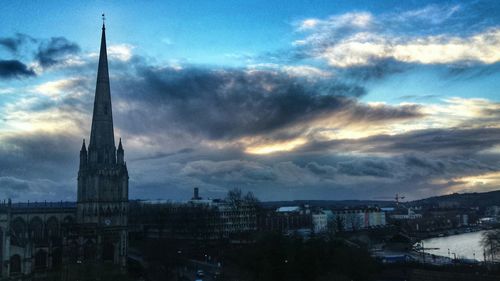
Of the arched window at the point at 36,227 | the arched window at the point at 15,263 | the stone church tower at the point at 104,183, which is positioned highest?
the stone church tower at the point at 104,183

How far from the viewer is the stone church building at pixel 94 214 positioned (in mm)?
75875

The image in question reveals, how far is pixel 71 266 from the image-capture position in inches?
2773

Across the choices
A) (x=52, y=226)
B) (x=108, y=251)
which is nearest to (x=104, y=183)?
(x=108, y=251)

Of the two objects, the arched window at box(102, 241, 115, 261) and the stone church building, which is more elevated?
the stone church building

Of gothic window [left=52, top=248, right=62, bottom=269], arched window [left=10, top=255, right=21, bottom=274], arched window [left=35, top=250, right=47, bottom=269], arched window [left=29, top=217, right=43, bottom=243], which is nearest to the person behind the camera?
arched window [left=10, top=255, right=21, bottom=274]

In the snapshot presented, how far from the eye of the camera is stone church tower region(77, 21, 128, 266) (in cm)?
8144

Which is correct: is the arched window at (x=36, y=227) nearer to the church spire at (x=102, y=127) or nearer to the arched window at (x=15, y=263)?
the arched window at (x=15, y=263)

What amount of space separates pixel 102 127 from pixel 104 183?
28.8ft

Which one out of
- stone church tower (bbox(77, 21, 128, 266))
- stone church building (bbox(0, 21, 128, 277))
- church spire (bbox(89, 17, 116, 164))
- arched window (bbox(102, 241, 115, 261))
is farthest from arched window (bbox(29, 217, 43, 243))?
church spire (bbox(89, 17, 116, 164))

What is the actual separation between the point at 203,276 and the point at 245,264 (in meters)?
13.9

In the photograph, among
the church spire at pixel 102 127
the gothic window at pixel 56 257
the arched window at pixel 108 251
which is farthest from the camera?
the church spire at pixel 102 127

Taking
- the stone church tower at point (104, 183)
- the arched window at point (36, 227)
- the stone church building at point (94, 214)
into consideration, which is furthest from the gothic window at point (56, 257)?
the arched window at point (36, 227)

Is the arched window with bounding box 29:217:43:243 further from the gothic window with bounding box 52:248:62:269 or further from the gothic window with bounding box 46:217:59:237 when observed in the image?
the gothic window with bounding box 52:248:62:269

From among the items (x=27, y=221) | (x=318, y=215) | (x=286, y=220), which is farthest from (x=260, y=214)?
(x=27, y=221)
